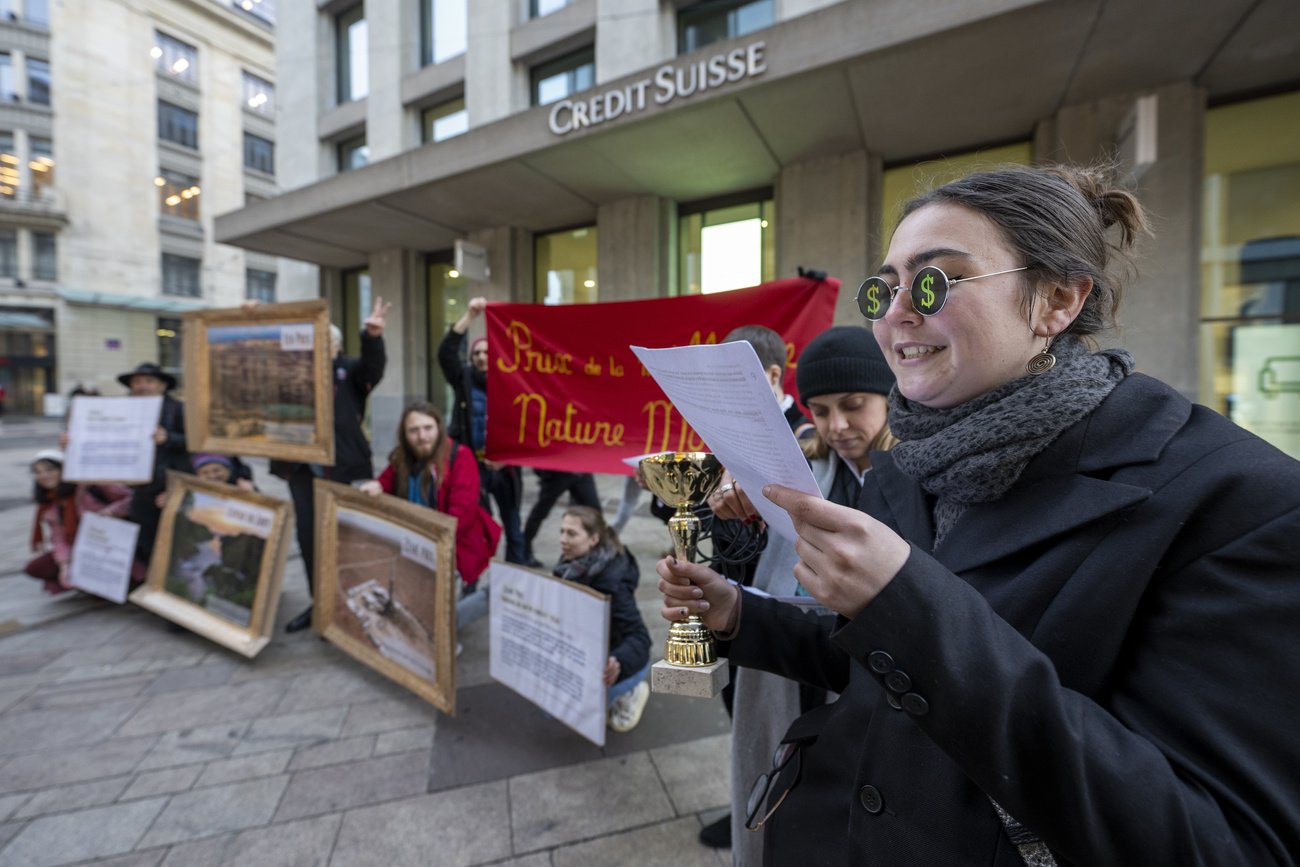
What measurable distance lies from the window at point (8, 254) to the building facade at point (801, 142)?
28434mm

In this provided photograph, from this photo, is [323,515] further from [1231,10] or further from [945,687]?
[1231,10]

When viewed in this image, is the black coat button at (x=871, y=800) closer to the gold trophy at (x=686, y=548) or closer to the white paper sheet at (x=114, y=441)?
the gold trophy at (x=686, y=548)

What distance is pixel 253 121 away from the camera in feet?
111

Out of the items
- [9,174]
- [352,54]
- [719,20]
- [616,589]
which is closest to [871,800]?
[616,589]

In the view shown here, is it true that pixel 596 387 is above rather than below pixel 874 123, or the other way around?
below

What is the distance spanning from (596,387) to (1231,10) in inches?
221

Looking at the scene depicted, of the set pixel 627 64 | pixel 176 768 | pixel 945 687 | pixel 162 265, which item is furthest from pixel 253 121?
pixel 945 687

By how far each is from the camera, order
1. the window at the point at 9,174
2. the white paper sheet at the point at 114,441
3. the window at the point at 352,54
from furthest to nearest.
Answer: the window at the point at 9,174 < the window at the point at 352,54 < the white paper sheet at the point at 114,441

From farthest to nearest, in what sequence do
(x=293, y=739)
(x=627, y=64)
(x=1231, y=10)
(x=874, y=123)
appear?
(x=627, y=64) → (x=874, y=123) → (x=1231, y=10) → (x=293, y=739)

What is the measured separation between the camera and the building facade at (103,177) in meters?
27.7

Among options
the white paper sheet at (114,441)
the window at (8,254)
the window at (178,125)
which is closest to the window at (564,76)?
the white paper sheet at (114,441)

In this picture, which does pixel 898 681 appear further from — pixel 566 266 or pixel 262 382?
pixel 566 266

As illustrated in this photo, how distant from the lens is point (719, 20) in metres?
8.04

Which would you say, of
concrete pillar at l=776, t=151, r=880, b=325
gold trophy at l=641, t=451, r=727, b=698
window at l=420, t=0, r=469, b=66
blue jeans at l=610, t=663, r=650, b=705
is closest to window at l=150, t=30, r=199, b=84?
window at l=420, t=0, r=469, b=66
